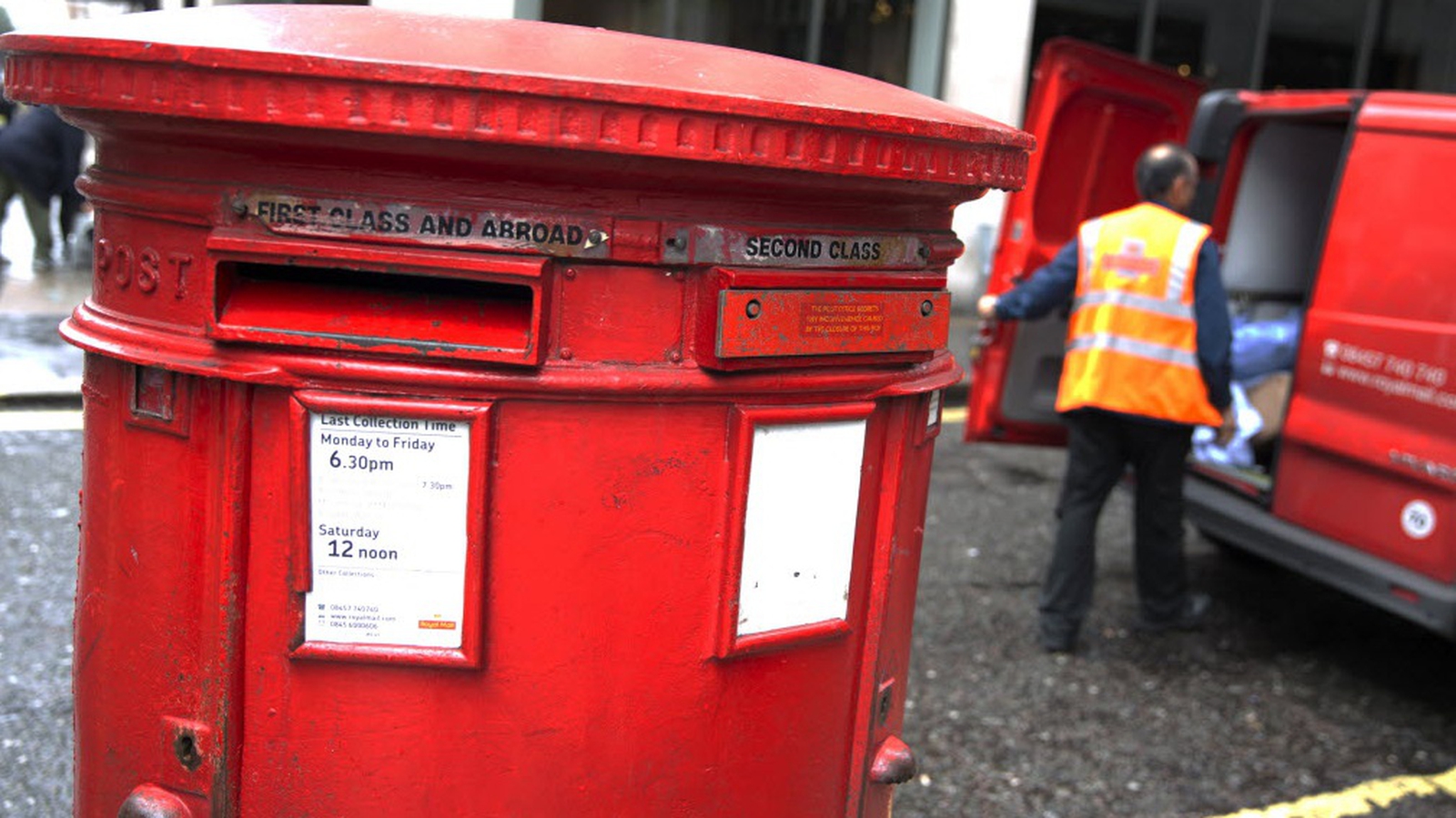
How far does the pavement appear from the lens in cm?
731

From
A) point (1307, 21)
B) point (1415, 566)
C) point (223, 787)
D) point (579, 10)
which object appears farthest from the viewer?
point (1307, 21)

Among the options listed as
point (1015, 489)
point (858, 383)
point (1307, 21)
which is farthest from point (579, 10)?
point (858, 383)

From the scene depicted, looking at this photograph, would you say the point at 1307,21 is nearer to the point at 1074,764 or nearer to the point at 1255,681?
the point at 1255,681

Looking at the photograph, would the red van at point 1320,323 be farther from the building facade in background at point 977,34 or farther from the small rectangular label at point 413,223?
the building facade in background at point 977,34

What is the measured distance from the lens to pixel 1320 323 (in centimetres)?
472

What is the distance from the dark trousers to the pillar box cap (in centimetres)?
310

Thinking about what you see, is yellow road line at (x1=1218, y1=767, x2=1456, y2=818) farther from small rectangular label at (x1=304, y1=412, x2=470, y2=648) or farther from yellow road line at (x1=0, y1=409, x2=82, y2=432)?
yellow road line at (x1=0, y1=409, x2=82, y2=432)

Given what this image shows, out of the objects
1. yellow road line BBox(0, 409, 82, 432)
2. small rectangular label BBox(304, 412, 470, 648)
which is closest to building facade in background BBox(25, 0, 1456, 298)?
yellow road line BBox(0, 409, 82, 432)

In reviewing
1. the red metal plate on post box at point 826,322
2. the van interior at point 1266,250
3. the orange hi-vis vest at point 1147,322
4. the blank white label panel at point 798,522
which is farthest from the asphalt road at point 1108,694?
the red metal plate on post box at point 826,322

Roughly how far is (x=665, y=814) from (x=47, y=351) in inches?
302

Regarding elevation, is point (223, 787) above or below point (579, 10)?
below

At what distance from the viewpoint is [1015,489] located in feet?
22.5

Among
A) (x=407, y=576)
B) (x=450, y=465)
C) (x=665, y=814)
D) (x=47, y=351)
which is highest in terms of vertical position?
(x=450, y=465)

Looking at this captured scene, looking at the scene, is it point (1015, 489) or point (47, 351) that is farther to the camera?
point (47, 351)
